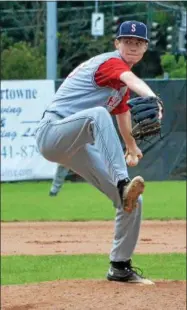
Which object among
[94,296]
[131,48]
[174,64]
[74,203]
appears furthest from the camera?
[174,64]

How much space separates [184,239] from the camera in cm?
1236

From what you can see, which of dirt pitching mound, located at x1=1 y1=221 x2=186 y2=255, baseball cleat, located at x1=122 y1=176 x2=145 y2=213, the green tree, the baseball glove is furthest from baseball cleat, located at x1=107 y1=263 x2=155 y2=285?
the green tree

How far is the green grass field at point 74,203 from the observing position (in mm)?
14703

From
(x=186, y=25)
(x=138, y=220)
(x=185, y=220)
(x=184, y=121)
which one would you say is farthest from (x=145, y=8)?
(x=138, y=220)

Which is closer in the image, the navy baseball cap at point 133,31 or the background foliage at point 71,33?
the navy baseball cap at point 133,31

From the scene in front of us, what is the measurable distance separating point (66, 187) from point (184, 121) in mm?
3021

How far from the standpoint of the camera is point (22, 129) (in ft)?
65.1

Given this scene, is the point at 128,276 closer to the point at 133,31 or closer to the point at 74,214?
the point at 133,31

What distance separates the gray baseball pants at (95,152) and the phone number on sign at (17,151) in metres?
12.5

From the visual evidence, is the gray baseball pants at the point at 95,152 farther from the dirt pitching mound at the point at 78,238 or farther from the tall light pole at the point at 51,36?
the tall light pole at the point at 51,36

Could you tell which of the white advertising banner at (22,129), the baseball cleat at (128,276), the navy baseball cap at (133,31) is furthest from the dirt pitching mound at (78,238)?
the white advertising banner at (22,129)

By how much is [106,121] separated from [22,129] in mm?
13676

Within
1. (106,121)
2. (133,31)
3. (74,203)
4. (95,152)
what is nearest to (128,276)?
(95,152)

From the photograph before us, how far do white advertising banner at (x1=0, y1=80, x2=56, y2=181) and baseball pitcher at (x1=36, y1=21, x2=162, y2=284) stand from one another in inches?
502
